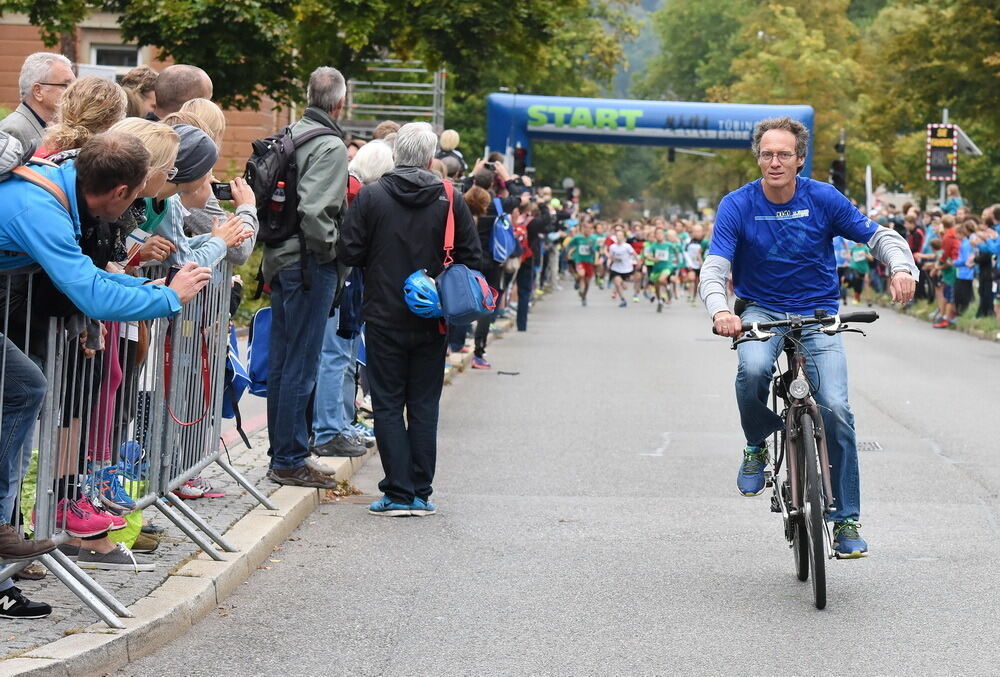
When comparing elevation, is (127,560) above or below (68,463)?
below

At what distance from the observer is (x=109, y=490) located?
20.2 ft

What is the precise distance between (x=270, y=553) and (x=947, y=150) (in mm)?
34605

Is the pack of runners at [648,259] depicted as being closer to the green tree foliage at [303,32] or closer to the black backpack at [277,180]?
the green tree foliage at [303,32]

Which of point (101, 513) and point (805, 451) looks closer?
point (101, 513)

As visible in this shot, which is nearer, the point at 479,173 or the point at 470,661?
the point at 470,661

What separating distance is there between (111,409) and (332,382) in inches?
149

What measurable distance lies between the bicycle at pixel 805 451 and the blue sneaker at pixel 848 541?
1.3 inches

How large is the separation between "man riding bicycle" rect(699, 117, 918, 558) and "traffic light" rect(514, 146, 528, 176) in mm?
18607

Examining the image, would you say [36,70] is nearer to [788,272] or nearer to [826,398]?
[788,272]

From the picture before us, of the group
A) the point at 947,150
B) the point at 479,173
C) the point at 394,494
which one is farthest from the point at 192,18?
the point at 947,150

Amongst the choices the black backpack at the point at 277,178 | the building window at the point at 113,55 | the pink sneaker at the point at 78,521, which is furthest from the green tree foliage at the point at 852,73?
the pink sneaker at the point at 78,521

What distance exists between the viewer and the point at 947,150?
3972 cm

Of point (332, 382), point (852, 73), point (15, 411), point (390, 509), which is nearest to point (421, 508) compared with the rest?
point (390, 509)

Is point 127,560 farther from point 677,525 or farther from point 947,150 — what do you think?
point 947,150
